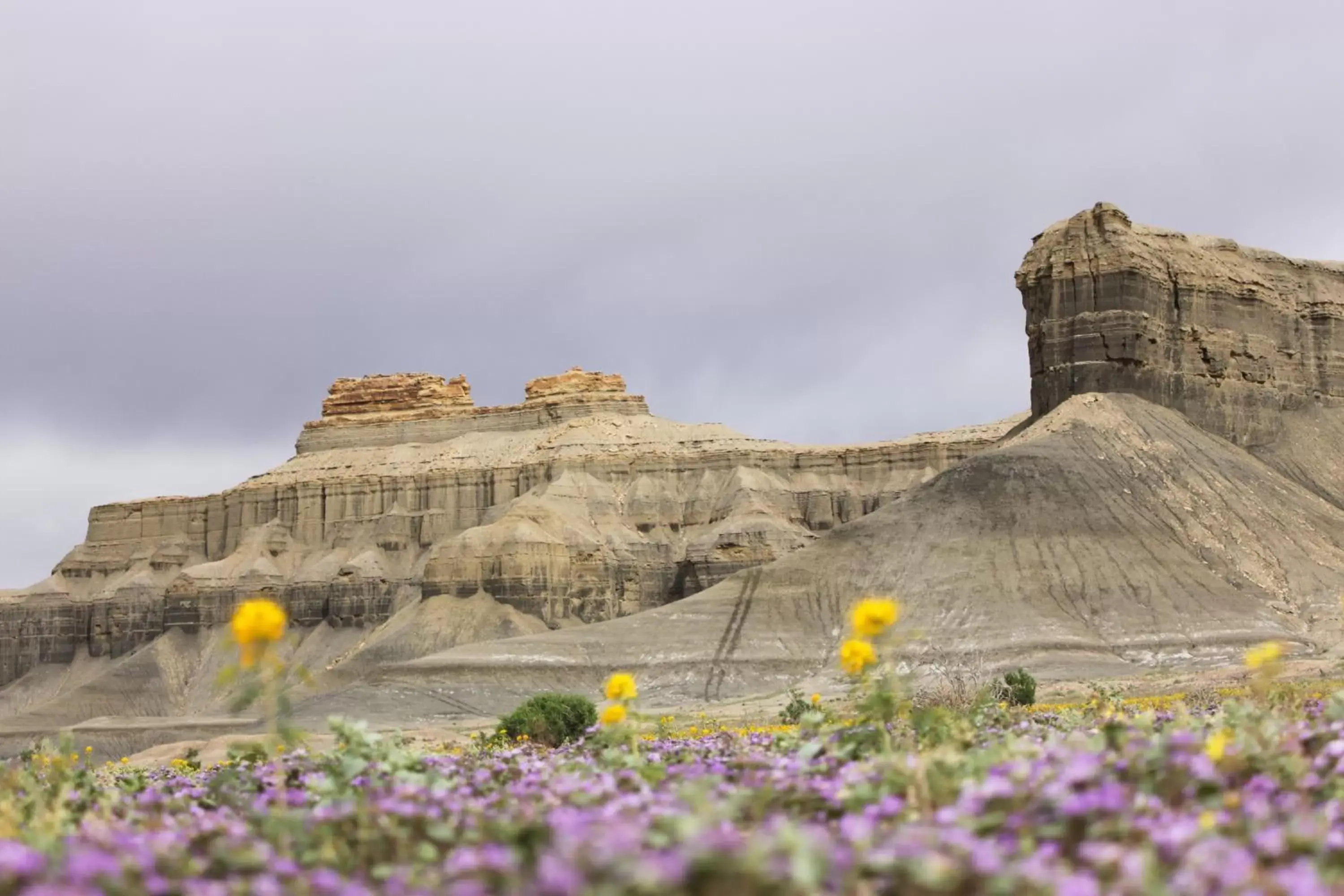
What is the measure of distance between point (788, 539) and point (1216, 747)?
327ft

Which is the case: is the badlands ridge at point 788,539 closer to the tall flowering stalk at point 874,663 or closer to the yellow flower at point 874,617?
the tall flowering stalk at point 874,663

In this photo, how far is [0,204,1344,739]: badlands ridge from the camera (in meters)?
70.6

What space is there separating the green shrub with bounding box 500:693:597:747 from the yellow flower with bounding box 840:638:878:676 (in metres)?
18.9

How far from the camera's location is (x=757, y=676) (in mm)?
71000

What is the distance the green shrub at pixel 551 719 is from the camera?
100 feet

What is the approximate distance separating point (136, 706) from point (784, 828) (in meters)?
113

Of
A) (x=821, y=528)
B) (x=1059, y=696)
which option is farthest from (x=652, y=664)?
(x=821, y=528)

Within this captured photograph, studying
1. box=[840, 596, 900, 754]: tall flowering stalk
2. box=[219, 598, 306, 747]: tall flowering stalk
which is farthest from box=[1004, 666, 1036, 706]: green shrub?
box=[219, 598, 306, 747]: tall flowering stalk

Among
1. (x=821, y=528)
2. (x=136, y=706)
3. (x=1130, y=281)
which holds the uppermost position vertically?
(x=1130, y=281)

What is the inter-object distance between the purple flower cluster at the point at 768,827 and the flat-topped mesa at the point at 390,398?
136990 mm

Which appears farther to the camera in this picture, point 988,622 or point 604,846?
point 988,622

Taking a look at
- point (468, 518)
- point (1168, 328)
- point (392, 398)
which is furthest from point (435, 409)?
point (1168, 328)

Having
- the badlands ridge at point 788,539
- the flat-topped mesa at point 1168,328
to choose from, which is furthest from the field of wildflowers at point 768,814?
the flat-topped mesa at point 1168,328

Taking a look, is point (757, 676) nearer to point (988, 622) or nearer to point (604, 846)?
point (988, 622)
